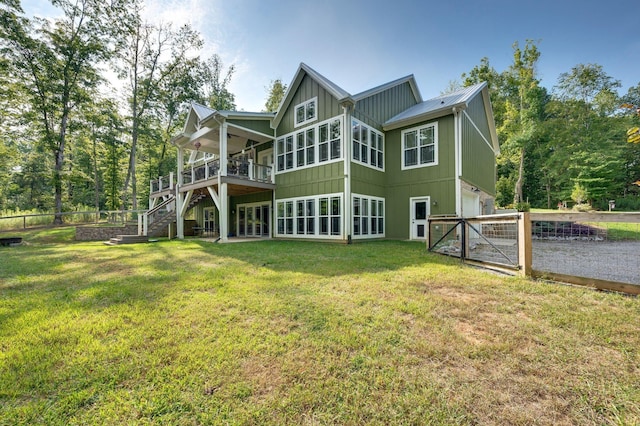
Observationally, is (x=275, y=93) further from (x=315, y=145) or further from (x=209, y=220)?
(x=315, y=145)

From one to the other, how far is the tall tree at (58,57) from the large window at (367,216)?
20091 mm

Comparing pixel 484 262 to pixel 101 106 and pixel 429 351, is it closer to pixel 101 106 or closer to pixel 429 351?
pixel 429 351

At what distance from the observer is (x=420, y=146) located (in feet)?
39.8

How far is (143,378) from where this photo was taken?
84.1 inches

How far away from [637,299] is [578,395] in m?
3.00

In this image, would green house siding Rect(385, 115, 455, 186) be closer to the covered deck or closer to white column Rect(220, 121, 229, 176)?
the covered deck

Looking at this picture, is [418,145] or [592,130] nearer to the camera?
[418,145]

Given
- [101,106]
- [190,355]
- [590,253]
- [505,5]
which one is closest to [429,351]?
[190,355]

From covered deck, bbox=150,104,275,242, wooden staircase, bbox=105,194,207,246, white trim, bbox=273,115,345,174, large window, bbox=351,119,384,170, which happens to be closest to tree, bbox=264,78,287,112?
covered deck, bbox=150,104,275,242

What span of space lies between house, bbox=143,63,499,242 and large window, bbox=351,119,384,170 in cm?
5

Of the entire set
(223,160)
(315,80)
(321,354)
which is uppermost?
(315,80)

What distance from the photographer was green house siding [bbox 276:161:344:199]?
11336 mm

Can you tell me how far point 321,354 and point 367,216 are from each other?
994cm

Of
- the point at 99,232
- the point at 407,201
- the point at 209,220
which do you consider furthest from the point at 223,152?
the point at 99,232
